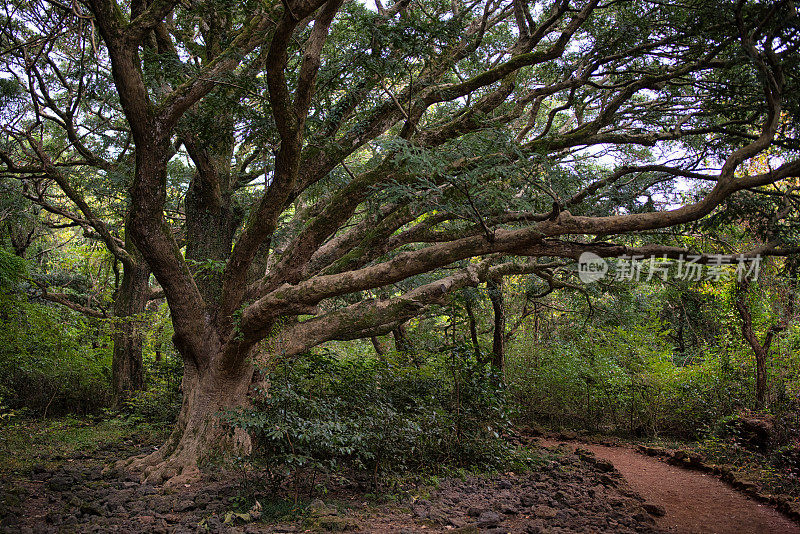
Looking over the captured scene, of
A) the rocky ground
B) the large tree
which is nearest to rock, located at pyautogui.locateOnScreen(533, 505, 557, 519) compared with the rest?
the rocky ground

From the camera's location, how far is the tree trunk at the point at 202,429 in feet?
16.6

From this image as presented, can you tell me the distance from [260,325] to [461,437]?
116 inches

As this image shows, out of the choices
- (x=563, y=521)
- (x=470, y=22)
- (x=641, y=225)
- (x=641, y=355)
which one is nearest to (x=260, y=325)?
(x=563, y=521)

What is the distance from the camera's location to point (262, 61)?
5.93 metres

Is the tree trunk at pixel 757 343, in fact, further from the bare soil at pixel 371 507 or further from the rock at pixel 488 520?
the rock at pixel 488 520

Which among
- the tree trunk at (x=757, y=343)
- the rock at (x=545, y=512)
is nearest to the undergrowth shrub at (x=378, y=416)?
the rock at (x=545, y=512)

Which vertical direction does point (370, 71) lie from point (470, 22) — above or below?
below

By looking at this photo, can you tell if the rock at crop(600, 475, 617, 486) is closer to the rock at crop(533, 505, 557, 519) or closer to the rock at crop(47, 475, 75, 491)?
the rock at crop(533, 505, 557, 519)

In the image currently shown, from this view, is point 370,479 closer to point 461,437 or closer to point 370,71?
point 461,437

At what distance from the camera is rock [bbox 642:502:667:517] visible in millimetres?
4461

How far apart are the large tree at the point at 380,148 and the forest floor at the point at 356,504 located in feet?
2.28

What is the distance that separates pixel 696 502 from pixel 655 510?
36.4 inches

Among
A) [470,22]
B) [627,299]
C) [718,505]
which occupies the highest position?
[470,22]

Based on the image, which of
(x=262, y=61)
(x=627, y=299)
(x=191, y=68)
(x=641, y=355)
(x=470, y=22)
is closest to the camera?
(x=191, y=68)
